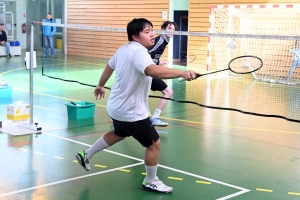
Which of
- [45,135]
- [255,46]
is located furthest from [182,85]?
[45,135]

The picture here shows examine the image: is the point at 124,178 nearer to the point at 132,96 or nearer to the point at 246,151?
the point at 132,96

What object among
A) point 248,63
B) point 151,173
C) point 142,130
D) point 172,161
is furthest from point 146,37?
point 248,63

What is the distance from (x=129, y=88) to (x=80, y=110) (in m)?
4.43

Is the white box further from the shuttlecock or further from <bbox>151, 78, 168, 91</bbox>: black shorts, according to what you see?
the shuttlecock

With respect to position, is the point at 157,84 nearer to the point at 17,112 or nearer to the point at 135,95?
the point at 17,112

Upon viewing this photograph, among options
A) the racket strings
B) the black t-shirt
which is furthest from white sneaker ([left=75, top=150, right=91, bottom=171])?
the racket strings

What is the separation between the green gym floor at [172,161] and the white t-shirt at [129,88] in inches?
35.9

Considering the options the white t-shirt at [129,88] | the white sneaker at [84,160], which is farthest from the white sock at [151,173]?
the white sneaker at [84,160]

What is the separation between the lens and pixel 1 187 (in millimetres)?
5527

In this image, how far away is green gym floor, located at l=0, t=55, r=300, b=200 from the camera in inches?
217

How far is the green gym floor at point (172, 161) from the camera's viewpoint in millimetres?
5516

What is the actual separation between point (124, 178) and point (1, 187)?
1.44 m

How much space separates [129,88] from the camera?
5.25 m

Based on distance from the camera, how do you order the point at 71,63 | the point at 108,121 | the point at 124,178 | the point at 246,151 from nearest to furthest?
the point at 124,178
the point at 246,151
the point at 108,121
the point at 71,63
